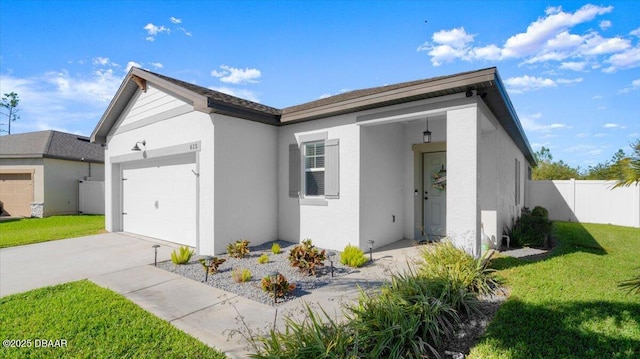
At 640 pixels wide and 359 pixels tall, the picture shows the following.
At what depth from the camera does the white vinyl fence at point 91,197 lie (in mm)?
16969

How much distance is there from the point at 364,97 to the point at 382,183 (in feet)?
7.99

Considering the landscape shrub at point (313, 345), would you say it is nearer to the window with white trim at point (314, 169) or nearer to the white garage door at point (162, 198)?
the window with white trim at point (314, 169)

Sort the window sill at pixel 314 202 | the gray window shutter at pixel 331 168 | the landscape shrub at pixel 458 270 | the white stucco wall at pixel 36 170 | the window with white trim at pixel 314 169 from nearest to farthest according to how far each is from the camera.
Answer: the landscape shrub at pixel 458 270 → the gray window shutter at pixel 331 168 → the window sill at pixel 314 202 → the window with white trim at pixel 314 169 → the white stucco wall at pixel 36 170

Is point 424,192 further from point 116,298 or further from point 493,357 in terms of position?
point 116,298

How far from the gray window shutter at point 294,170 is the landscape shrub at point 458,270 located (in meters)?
4.12

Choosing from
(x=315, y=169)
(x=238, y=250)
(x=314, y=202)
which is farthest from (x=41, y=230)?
(x=315, y=169)

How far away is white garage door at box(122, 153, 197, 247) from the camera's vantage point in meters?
8.22

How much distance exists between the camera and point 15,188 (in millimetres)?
16344

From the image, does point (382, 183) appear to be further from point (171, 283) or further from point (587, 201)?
point (587, 201)

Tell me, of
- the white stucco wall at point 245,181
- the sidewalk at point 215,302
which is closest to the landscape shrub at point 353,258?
the sidewalk at point 215,302

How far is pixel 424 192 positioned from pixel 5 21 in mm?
12909

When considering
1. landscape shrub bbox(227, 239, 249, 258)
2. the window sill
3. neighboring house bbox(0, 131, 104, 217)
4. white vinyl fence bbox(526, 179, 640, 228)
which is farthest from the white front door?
neighboring house bbox(0, 131, 104, 217)

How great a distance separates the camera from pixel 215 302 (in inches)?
176

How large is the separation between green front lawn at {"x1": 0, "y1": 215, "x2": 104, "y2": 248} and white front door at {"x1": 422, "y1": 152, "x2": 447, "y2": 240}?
12.1 metres
